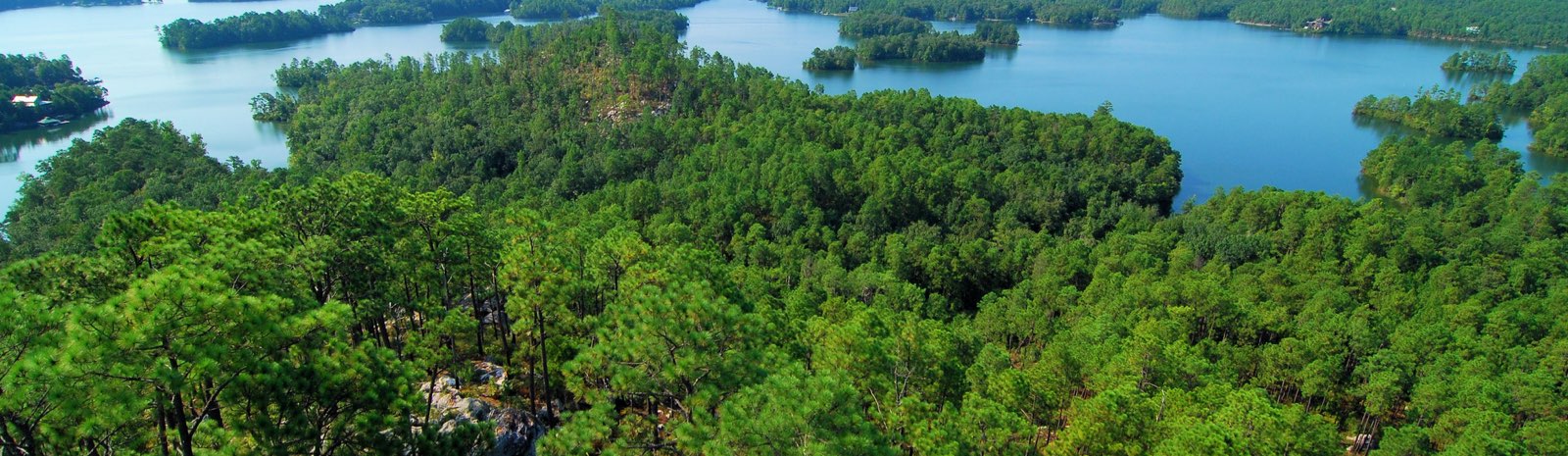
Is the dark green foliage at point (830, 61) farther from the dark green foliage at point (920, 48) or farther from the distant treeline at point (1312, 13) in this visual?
the distant treeline at point (1312, 13)

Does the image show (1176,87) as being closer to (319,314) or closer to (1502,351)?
(1502,351)

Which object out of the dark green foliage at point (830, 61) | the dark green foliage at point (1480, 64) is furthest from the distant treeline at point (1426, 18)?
the dark green foliage at point (830, 61)

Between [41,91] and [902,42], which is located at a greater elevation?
[902,42]

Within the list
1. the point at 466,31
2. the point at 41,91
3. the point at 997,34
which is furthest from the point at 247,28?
the point at 997,34

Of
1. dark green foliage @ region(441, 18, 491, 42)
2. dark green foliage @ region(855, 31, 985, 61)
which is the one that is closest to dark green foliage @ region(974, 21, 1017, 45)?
dark green foliage @ region(855, 31, 985, 61)

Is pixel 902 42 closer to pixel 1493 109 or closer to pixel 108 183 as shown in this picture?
pixel 1493 109

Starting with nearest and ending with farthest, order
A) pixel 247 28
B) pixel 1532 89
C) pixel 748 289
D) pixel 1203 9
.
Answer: pixel 748 289, pixel 1532 89, pixel 247 28, pixel 1203 9
